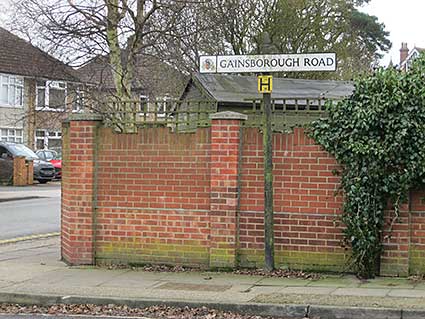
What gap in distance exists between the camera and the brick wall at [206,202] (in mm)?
9055

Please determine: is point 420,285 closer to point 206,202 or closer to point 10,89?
point 206,202

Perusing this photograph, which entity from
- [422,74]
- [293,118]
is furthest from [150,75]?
[422,74]

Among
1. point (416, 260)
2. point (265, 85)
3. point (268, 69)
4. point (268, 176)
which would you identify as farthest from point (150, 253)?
point (416, 260)

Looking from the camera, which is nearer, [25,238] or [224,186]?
[224,186]

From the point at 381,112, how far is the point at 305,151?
1183 millimetres

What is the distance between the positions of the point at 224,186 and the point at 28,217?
9676mm

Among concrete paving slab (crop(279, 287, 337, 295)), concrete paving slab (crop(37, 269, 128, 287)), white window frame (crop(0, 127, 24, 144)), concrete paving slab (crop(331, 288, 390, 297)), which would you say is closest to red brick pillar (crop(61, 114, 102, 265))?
concrete paving slab (crop(37, 269, 128, 287))

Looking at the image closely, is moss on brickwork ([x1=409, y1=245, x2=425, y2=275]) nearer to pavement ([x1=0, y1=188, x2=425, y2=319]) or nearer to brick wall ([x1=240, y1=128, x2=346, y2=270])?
pavement ([x1=0, y1=188, x2=425, y2=319])

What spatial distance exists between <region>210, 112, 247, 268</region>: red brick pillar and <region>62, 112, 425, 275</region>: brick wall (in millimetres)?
14

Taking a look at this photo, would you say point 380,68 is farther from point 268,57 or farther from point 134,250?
point 134,250

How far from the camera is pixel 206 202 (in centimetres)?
946

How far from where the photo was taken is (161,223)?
969cm

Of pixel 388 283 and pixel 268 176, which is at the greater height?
pixel 268 176

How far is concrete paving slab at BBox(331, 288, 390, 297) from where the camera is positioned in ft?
25.5
